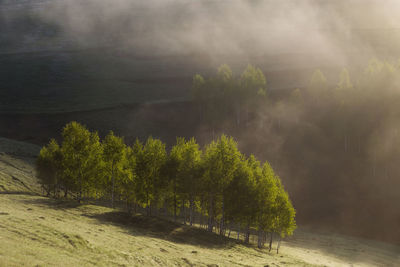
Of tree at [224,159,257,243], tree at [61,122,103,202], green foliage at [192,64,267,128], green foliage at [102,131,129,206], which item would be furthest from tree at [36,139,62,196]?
green foliage at [192,64,267,128]

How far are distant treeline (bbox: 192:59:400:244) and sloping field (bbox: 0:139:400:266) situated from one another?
30.8 ft

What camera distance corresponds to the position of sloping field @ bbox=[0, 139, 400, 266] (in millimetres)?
24797

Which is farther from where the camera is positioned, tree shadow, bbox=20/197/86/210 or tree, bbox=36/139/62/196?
tree, bbox=36/139/62/196

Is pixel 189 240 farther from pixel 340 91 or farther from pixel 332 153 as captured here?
pixel 340 91

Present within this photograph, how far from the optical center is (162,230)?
147 ft

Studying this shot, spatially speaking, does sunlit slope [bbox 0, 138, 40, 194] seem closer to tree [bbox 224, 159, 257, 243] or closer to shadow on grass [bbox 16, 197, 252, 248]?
shadow on grass [bbox 16, 197, 252, 248]

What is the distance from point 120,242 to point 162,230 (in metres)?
12.2

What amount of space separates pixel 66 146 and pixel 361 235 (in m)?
58.6

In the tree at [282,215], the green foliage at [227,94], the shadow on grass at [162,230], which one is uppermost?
the green foliage at [227,94]

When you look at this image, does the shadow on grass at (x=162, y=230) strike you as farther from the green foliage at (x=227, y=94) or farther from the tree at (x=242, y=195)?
the green foliage at (x=227, y=94)

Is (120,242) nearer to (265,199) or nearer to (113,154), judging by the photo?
(265,199)

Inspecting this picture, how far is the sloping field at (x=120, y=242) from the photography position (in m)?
24.8

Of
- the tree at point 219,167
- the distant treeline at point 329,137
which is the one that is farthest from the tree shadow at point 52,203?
the distant treeline at point 329,137

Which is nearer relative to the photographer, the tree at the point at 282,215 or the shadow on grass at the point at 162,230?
the shadow on grass at the point at 162,230
